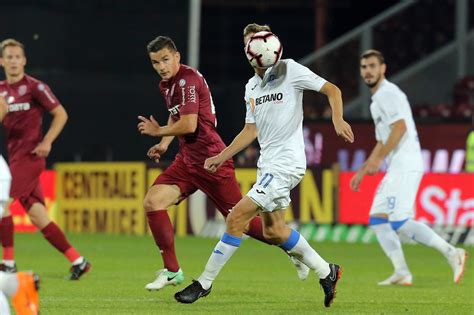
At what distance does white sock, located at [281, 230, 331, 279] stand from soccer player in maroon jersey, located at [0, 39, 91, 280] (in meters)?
3.05

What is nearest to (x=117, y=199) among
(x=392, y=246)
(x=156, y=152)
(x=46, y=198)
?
(x=46, y=198)

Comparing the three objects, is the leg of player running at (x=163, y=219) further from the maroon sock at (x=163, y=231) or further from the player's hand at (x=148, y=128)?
the player's hand at (x=148, y=128)

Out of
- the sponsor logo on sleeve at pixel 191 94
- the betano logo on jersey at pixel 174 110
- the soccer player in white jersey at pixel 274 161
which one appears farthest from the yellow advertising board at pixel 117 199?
the soccer player in white jersey at pixel 274 161

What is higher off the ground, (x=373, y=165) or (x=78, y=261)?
(x=373, y=165)

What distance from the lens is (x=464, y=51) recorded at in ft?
86.2

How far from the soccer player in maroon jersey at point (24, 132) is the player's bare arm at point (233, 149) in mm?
2941

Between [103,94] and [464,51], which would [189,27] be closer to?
[103,94]

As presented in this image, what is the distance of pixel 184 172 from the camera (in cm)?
1110

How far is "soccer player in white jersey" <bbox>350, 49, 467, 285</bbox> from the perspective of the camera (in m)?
12.4

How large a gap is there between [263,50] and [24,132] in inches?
145

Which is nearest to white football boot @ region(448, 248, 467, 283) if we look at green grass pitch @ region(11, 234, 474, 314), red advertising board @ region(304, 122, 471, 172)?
green grass pitch @ region(11, 234, 474, 314)

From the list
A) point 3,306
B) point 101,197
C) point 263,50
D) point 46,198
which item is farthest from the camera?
point 46,198

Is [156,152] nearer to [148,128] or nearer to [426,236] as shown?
[148,128]

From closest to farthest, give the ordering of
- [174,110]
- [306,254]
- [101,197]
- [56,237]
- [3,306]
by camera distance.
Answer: [3,306] → [306,254] → [174,110] → [56,237] → [101,197]
